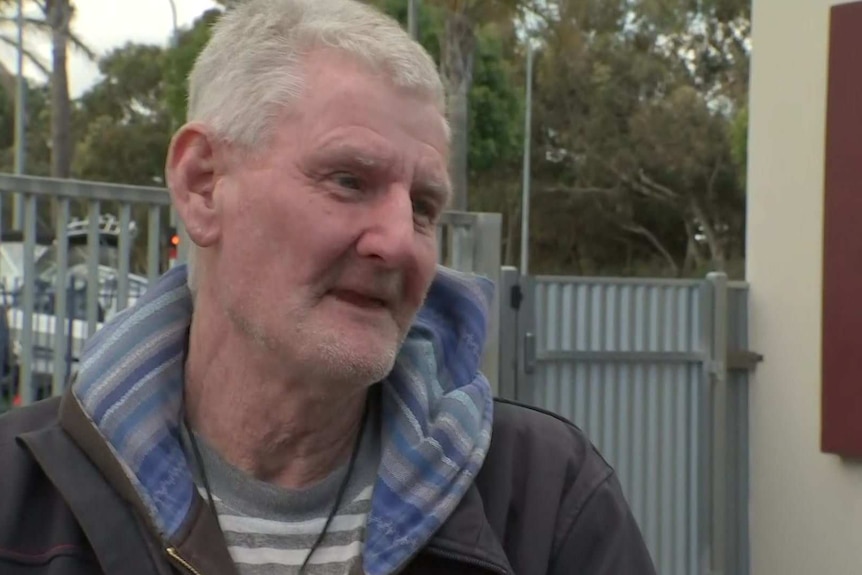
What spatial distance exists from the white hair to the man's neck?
30cm

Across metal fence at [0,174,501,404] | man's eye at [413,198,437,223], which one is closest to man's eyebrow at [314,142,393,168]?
man's eye at [413,198,437,223]

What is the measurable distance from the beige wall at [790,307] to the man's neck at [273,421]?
4726 mm

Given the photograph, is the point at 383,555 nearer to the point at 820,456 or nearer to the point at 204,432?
the point at 204,432

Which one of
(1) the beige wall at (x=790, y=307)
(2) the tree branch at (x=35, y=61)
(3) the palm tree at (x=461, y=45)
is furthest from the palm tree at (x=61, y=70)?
(1) the beige wall at (x=790, y=307)

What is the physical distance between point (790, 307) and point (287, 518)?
4.99 metres

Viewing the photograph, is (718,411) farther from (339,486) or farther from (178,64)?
(178,64)

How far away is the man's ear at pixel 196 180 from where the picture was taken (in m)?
1.98

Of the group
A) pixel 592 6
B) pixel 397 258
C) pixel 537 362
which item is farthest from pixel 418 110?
pixel 592 6

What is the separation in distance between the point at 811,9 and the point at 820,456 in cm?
198

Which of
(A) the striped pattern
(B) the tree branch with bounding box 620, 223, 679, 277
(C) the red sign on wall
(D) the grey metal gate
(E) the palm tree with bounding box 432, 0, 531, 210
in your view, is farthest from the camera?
(B) the tree branch with bounding box 620, 223, 679, 277

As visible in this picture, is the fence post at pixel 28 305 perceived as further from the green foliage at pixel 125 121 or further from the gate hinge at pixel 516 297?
the green foliage at pixel 125 121

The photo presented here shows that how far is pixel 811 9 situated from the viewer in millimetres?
6426

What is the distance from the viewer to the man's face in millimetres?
1865

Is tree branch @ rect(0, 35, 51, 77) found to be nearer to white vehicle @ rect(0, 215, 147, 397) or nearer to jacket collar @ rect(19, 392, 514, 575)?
white vehicle @ rect(0, 215, 147, 397)
